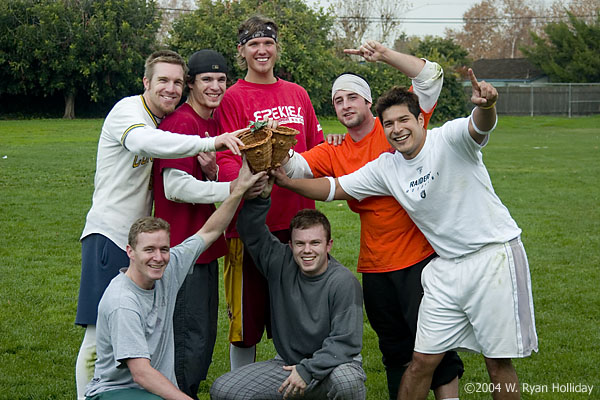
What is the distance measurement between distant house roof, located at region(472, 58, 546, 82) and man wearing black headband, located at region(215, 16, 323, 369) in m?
59.6

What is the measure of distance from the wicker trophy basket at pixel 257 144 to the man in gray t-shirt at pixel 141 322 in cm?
68

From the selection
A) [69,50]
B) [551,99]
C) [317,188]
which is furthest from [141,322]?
[551,99]

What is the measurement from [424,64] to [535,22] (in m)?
79.4

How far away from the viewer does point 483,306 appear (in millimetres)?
4145

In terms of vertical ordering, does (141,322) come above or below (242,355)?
above

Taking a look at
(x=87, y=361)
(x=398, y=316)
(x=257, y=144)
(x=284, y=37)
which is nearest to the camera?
(x=257, y=144)

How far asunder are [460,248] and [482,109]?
0.88 m

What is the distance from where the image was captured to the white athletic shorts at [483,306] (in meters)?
4.12

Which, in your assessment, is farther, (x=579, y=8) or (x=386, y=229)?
(x=579, y=8)

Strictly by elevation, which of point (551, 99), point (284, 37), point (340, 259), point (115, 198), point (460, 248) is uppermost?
point (284, 37)

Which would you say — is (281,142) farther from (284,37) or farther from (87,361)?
(284,37)

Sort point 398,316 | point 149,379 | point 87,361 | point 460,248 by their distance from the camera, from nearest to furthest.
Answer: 1. point 149,379
2. point 460,248
3. point 87,361
4. point 398,316

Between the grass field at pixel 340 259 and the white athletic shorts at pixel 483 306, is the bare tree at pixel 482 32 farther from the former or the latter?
the white athletic shorts at pixel 483 306

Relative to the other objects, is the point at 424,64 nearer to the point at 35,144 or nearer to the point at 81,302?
the point at 81,302
